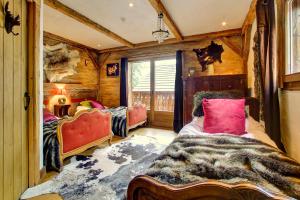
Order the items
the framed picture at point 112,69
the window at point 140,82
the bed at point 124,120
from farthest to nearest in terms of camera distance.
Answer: the framed picture at point 112,69, the window at point 140,82, the bed at point 124,120

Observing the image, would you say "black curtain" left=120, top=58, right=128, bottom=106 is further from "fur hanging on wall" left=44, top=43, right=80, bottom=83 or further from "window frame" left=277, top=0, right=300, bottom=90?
"window frame" left=277, top=0, right=300, bottom=90

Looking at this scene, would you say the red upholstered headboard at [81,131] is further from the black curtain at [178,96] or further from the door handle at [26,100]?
the black curtain at [178,96]

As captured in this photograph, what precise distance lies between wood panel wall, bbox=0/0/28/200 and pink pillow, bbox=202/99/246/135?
6.84 ft

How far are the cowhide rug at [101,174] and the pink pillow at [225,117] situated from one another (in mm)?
1054

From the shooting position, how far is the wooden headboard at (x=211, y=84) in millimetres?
3392

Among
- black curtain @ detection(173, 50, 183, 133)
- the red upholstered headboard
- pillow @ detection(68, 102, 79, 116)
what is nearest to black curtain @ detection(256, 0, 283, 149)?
the red upholstered headboard

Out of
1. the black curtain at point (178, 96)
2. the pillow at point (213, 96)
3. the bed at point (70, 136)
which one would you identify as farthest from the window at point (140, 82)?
the pillow at point (213, 96)

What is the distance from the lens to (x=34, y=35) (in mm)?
1924

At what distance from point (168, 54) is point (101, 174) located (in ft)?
12.4

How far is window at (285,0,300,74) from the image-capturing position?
1.68 m

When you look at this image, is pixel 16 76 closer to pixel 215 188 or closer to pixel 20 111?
pixel 20 111

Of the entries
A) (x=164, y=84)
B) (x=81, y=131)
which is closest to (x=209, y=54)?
(x=164, y=84)

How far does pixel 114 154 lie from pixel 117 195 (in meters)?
1.22

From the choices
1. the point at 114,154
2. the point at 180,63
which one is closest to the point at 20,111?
the point at 114,154
